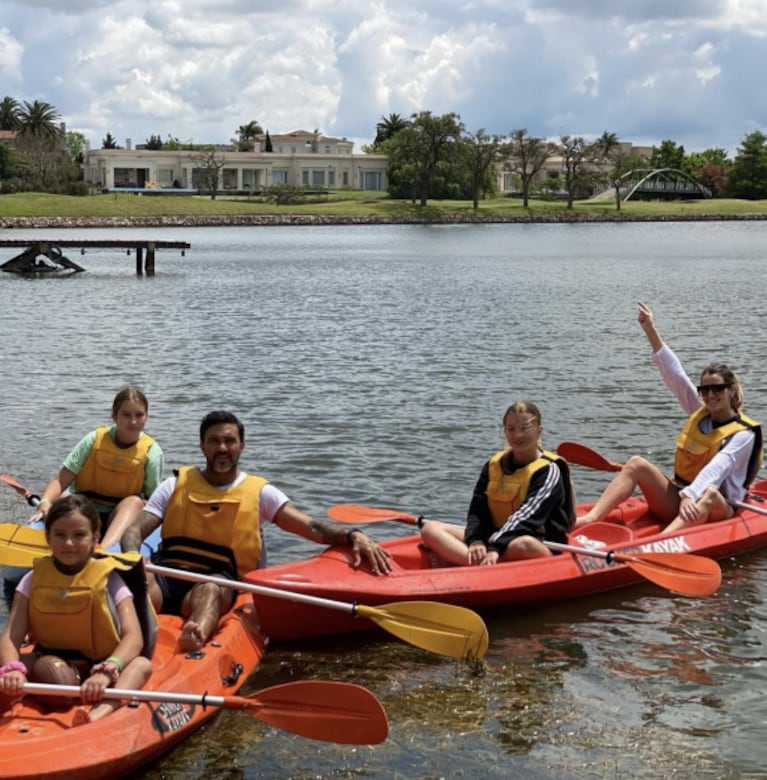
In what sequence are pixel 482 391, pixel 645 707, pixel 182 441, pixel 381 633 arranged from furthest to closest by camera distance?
pixel 482 391
pixel 182 441
pixel 381 633
pixel 645 707

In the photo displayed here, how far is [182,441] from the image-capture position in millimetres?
13023

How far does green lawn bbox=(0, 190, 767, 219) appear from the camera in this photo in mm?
86250

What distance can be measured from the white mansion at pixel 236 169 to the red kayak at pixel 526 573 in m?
119

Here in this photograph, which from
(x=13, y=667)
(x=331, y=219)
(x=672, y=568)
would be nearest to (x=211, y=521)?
(x=13, y=667)

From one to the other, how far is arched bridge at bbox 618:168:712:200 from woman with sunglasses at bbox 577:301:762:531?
127275 mm

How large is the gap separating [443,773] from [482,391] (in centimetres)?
1114

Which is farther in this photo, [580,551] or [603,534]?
[603,534]

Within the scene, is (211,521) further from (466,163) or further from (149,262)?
(466,163)

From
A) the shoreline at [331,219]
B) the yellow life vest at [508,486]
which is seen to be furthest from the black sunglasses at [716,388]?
the shoreline at [331,219]

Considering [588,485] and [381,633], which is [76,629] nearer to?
[381,633]

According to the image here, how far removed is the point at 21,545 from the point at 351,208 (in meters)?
95.6

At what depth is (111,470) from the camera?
25.0 feet

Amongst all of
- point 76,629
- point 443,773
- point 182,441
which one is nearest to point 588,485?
point 182,441

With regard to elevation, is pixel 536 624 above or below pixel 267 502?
below
